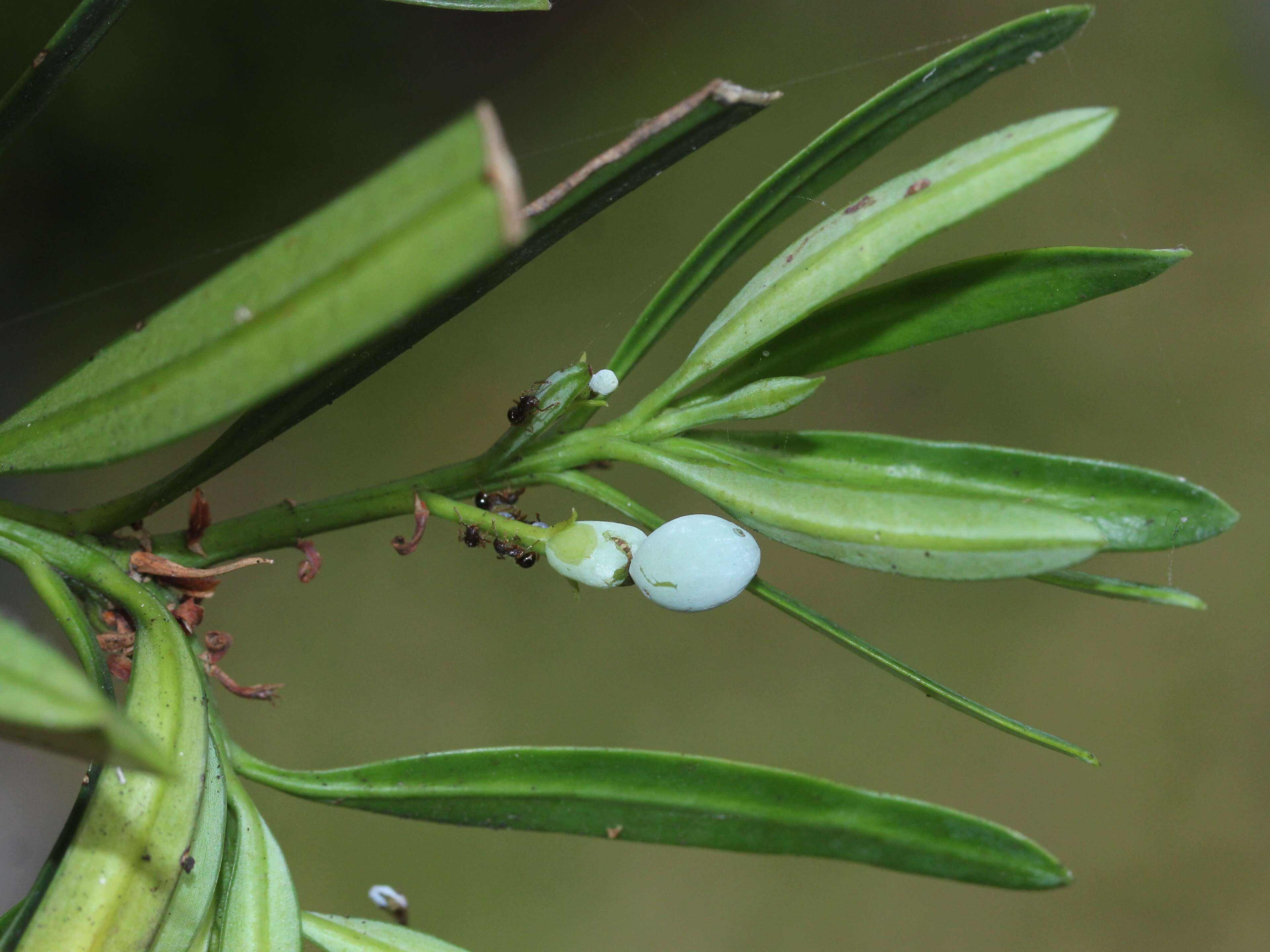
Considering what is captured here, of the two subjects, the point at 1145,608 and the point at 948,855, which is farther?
the point at 1145,608

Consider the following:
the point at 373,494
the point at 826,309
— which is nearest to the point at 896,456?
the point at 826,309

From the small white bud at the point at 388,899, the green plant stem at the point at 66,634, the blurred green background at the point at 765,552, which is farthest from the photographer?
the blurred green background at the point at 765,552

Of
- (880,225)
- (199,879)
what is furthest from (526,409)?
(199,879)

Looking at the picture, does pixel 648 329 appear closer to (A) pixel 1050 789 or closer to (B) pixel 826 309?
(B) pixel 826 309

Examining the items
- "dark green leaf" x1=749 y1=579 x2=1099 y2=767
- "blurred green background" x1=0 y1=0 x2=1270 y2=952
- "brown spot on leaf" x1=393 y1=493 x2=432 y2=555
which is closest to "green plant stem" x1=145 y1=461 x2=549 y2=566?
"brown spot on leaf" x1=393 y1=493 x2=432 y2=555

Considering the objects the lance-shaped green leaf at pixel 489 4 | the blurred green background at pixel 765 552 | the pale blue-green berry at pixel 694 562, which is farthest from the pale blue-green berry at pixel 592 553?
the blurred green background at pixel 765 552

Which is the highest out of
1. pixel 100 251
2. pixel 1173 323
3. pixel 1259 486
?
pixel 1173 323

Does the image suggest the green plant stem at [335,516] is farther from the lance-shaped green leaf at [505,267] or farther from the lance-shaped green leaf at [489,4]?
the lance-shaped green leaf at [489,4]
